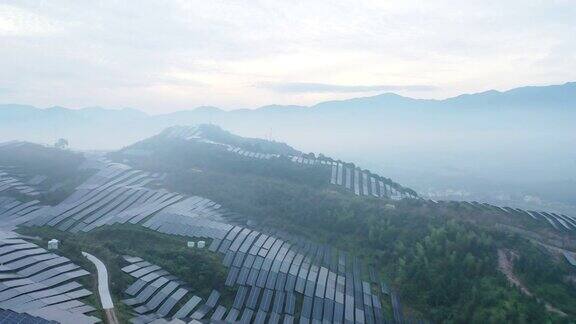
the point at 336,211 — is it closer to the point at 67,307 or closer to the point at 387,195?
the point at 387,195

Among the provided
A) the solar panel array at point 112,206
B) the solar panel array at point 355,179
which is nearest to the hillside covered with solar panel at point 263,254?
the solar panel array at point 112,206

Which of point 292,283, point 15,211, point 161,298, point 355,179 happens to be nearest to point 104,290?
point 161,298

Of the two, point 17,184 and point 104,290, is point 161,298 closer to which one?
point 104,290

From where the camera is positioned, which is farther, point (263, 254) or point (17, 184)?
point (17, 184)

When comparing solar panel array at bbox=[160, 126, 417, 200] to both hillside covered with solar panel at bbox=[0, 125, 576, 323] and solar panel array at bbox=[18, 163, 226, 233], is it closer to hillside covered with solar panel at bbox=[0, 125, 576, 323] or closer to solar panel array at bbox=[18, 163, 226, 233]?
hillside covered with solar panel at bbox=[0, 125, 576, 323]

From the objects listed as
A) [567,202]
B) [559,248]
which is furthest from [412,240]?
[567,202]

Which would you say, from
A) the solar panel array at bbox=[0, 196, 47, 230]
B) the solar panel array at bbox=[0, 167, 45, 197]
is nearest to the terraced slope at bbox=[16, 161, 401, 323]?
the solar panel array at bbox=[0, 196, 47, 230]
